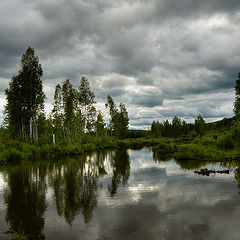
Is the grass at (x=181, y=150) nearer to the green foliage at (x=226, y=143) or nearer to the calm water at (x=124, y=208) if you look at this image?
the green foliage at (x=226, y=143)

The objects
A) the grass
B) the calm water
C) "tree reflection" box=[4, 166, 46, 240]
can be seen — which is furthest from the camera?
the grass

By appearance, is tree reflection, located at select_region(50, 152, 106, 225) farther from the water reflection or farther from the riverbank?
the riverbank

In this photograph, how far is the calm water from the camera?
26.3ft

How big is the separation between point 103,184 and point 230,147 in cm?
2198

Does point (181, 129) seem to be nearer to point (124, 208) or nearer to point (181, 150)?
point (181, 150)

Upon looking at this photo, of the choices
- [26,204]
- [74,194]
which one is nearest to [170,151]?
[74,194]

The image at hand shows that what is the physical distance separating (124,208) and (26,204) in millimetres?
5450

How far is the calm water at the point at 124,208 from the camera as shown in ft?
26.3

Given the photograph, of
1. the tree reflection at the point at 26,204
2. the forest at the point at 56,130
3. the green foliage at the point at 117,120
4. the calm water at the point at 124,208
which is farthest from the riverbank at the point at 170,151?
the green foliage at the point at 117,120

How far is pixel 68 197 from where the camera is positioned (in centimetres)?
1273

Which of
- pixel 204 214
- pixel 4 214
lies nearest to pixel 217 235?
pixel 204 214

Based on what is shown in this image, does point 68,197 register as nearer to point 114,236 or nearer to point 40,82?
point 114,236

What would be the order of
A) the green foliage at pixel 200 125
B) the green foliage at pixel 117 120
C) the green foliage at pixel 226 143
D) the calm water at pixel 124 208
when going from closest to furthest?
the calm water at pixel 124 208 < the green foliage at pixel 226 143 < the green foliage at pixel 117 120 < the green foliage at pixel 200 125

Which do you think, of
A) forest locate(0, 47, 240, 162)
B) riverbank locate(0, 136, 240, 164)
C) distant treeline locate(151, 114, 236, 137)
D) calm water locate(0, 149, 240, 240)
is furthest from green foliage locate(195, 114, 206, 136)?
calm water locate(0, 149, 240, 240)
